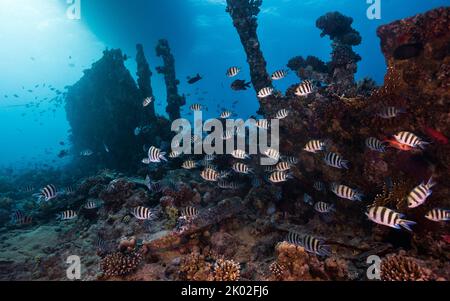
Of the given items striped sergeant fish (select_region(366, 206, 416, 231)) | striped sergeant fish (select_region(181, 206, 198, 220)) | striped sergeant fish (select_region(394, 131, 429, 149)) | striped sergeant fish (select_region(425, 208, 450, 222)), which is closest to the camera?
striped sergeant fish (select_region(366, 206, 416, 231))

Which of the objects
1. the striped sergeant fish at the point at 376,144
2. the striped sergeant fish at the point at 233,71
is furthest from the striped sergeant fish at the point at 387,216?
the striped sergeant fish at the point at 233,71

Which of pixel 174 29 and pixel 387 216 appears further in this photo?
pixel 174 29

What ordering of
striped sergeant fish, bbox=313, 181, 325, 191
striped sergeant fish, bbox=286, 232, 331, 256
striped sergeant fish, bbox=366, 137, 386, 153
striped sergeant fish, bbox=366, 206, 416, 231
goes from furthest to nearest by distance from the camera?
striped sergeant fish, bbox=313, 181, 325, 191
striped sergeant fish, bbox=366, 137, 386, 153
striped sergeant fish, bbox=286, 232, 331, 256
striped sergeant fish, bbox=366, 206, 416, 231

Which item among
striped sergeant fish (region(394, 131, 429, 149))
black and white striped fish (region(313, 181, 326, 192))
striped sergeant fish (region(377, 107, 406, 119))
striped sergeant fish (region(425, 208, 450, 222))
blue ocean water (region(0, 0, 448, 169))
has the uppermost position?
blue ocean water (region(0, 0, 448, 169))

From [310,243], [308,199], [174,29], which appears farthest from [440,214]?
[174,29]

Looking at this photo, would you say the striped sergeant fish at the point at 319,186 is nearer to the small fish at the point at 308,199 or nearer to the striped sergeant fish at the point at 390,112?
the small fish at the point at 308,199

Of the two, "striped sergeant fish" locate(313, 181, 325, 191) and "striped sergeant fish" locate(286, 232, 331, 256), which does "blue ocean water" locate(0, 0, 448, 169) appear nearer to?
"striped sergeant fish" locate(313, 181, 325, 191)

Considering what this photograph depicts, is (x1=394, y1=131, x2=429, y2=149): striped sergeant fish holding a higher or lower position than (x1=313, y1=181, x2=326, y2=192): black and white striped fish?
higher

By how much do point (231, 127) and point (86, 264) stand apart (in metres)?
7.07

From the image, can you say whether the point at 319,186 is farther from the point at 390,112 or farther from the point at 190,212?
the point at 190,212

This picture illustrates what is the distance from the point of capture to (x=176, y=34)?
137 feet

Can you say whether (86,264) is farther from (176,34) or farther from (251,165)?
(176,34)

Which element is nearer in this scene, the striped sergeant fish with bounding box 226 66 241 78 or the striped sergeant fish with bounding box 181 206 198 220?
the striped sergeant fish with bounding box 181 206 198 220

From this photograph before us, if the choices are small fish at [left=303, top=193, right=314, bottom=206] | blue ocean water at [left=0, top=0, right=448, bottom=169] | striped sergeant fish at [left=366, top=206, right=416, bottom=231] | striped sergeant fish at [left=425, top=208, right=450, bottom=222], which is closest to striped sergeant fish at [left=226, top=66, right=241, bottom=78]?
small fish at [left=303, top=193, right=314, bottom=206]
